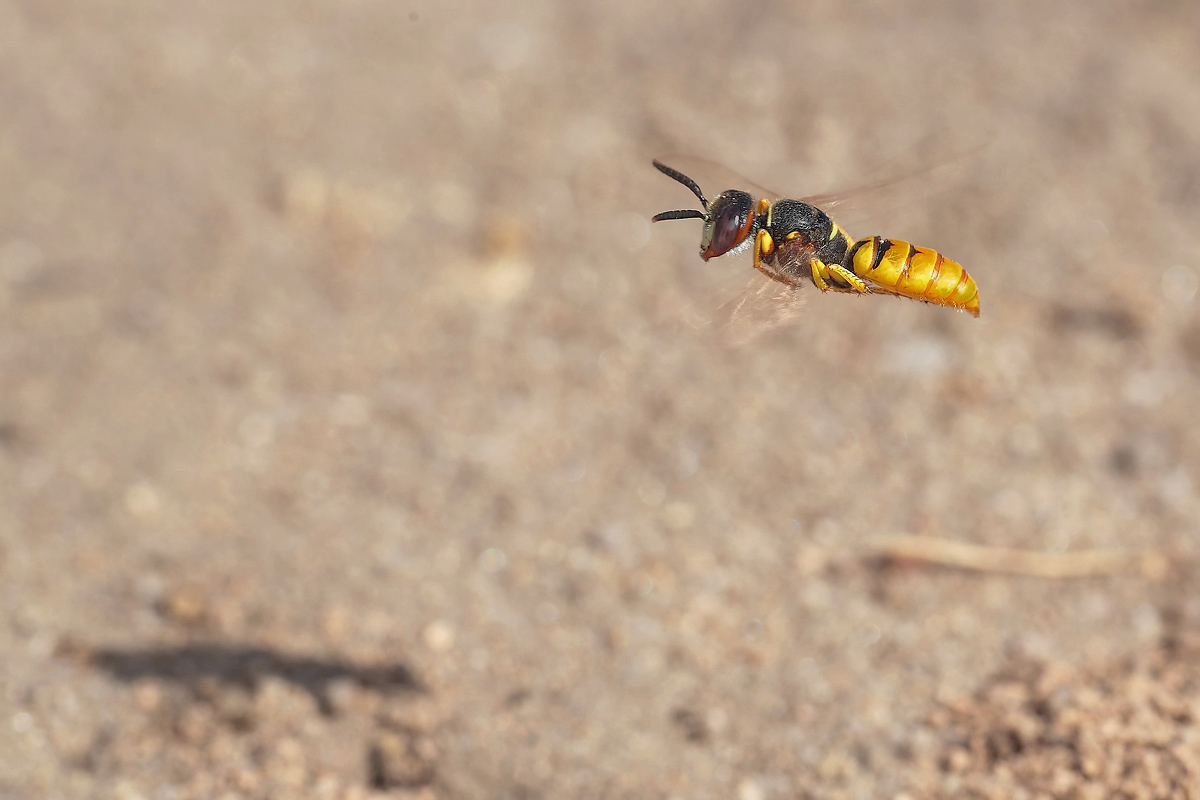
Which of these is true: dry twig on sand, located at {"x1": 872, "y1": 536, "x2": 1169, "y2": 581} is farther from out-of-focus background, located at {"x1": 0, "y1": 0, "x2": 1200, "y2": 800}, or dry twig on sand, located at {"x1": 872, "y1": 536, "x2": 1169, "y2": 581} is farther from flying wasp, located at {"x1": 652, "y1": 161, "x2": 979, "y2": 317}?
flying wasp, located at {"x1": 652, "y1": 161, "x2": 979, "y2": 317}

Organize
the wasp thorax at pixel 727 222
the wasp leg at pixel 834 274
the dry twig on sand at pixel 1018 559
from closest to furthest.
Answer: the wasp thorax at pixel 727 222 < the wasp leg at pixel 834 274 < the dry twig on sand at pixel 1018 559

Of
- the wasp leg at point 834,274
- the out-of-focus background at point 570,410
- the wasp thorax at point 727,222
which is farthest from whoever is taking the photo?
the out-of-focus background at point 570,410

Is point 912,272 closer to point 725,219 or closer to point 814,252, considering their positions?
point 814,252

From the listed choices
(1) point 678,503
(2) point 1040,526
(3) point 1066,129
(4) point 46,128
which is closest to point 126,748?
(1) point 678,503

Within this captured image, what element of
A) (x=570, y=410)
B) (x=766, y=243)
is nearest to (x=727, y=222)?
(x=766, y=243)

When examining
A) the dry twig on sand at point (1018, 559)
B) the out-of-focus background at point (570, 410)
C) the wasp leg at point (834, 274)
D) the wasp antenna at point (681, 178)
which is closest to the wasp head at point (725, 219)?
the wasp antenna at point (681, 178)

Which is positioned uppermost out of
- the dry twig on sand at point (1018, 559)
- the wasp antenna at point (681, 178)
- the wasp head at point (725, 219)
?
the wasp antenna at point (681, 178)

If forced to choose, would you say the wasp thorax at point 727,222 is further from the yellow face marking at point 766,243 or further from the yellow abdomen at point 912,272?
the yellow abdomen at point 912,272

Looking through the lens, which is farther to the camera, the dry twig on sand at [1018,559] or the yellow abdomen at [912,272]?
the dry twig on sand at [1018,559]
